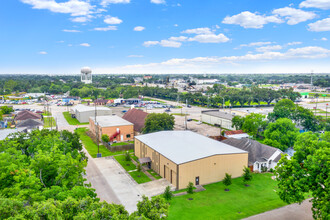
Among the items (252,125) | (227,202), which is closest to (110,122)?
(252,125)


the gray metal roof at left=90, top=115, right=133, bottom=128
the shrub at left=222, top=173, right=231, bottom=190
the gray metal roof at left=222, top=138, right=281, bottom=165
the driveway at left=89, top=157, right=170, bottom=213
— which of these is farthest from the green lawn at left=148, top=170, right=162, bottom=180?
the gray metal roof at left=90, top=115, right=133, bottom=128

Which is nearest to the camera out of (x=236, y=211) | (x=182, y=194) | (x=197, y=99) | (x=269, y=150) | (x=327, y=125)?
(x=236, y=211)

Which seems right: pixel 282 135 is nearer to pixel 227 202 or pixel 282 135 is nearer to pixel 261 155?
pixel 261 155

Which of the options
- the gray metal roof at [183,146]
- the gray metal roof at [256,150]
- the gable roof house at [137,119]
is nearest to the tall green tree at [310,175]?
the gray metal roof at [183,146]

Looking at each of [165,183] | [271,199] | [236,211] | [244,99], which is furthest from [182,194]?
[244,99]

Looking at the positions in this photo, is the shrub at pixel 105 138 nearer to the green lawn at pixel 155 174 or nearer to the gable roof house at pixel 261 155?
the green lawn at pixel 155 174

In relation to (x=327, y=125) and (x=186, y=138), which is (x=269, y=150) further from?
(x=327, y=125)
